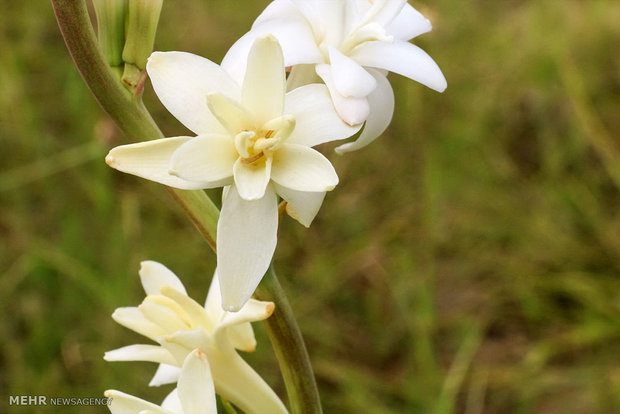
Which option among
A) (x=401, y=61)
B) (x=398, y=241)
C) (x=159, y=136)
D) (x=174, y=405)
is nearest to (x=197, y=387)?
(x=174, y=405)

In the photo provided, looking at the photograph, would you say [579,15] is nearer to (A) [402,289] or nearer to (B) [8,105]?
(A) [402,289]

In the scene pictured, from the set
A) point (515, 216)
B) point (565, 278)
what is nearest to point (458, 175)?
point (515, 216)

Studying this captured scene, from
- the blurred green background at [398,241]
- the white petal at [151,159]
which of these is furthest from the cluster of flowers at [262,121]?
the blurred green background at [398,241]

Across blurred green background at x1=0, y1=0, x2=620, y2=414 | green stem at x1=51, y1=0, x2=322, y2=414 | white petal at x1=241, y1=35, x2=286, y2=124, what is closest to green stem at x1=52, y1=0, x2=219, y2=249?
green stem at x1=51, y1=0, x2=322, y2=414

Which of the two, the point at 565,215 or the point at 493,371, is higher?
the point at 565,215

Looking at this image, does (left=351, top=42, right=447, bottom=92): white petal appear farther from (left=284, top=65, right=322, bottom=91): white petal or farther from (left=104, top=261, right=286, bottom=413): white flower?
(left=104, top=261, right=286, bottom=413): white flower

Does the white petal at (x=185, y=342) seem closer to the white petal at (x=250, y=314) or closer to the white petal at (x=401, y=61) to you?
the white petal at (x=250, y=314)
